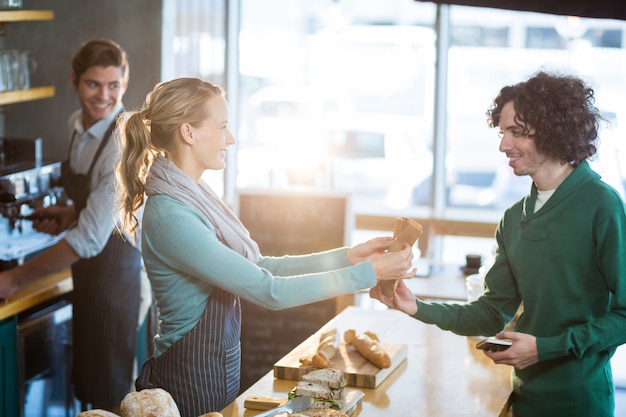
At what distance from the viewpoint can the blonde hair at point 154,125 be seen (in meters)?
2.52

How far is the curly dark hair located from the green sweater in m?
0.07

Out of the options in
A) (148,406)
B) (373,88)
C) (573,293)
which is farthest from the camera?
(373,88)

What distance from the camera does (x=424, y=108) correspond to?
5.66m

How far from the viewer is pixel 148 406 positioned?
2002 mm

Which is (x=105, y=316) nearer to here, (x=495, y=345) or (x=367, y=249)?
(x=367, y=249)

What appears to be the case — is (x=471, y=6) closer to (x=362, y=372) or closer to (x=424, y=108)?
(x=424, y=108)

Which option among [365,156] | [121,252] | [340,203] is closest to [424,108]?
[365,156]

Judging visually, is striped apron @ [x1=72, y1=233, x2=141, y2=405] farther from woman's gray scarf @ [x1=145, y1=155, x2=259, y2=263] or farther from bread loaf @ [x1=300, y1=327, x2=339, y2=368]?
woman's gray scarf @ [x1=145, y1=155, x2=259, y2=263]

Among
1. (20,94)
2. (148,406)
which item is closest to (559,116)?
(148,406)

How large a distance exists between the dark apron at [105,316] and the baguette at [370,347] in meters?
1.43

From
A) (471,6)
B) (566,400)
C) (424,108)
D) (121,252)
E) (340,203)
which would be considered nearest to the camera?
(566,400)

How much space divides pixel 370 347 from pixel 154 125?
0.90 meters

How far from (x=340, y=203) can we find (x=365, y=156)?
1.50 meters

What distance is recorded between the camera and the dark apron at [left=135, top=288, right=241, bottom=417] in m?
2.52
